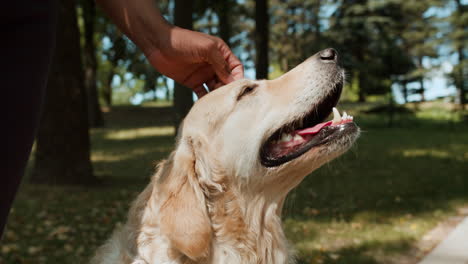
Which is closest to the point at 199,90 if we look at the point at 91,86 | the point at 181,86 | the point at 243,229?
the point at 243,229

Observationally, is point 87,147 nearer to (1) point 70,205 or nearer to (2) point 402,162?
(1) point 70,205

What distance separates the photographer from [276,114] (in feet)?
9.19

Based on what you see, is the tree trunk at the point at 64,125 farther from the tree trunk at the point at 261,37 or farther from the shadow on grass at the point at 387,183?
the tree trunk at the point at 261,37

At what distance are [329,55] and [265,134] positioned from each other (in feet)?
2.09

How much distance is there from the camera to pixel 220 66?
2973 millimetres

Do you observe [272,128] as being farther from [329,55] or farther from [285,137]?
[329,55]

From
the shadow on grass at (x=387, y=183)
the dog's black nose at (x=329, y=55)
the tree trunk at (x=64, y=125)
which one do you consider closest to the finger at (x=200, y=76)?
the dog's black nose at (x=329, y=55)

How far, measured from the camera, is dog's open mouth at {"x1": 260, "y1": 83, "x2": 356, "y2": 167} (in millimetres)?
2756

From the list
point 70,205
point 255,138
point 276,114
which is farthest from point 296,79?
point 70,205

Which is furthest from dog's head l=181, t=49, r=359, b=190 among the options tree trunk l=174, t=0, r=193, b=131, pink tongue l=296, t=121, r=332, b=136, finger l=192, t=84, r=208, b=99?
tree trunk l=174, t=0, r=193, b=131

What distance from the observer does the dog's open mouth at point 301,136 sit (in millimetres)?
2756

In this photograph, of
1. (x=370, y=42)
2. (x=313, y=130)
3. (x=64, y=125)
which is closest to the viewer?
(x=313, y=130)

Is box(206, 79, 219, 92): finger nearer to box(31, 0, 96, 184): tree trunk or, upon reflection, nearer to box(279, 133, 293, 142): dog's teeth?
box(279, 133, 293, 142): dog's teeth

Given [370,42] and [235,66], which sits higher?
[370,42]
